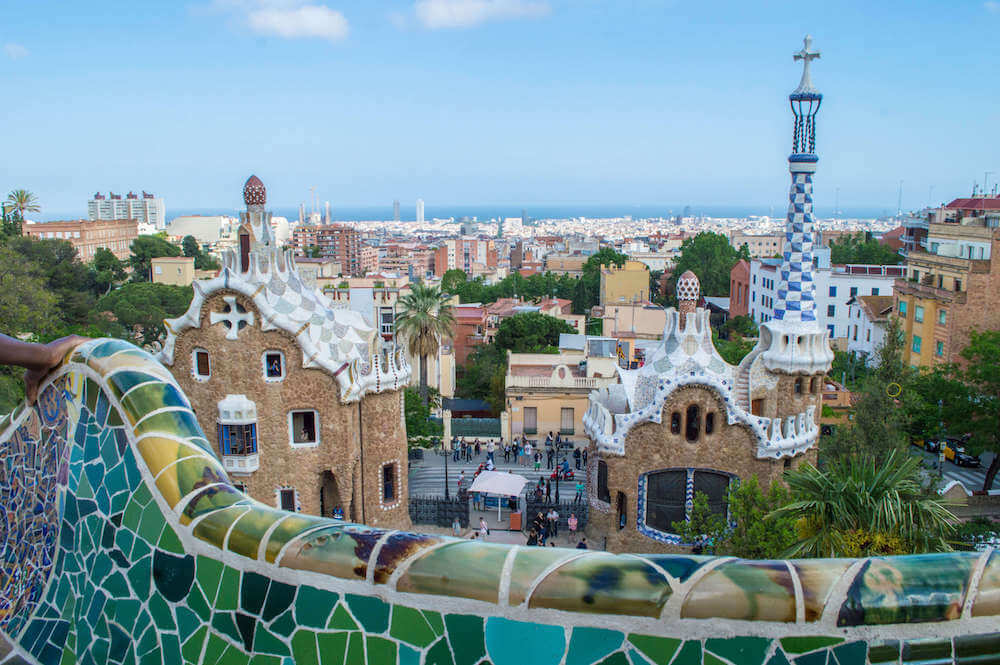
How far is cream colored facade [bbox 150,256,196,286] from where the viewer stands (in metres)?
70.6

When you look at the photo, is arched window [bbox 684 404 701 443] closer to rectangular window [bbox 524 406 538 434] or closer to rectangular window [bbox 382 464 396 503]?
rectangular window [bbox 382 464 396 503]

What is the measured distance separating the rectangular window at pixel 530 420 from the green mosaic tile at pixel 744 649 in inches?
1299

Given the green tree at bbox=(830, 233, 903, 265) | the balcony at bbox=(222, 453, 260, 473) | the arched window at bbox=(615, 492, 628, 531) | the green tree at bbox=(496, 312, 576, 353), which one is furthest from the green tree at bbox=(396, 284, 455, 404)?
the green tree at bbox=(830, 233, 903, 265)

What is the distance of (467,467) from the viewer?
1259 inches

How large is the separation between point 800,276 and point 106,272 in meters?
63.2

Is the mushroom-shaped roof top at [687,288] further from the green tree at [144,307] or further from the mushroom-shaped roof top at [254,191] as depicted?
the green tree at [144,307]

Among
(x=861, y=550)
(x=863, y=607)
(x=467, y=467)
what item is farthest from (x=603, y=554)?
(x=467, y=467)

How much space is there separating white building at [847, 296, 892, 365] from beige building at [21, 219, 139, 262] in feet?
253

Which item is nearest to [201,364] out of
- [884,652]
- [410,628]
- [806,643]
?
[410,628]

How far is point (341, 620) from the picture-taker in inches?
149

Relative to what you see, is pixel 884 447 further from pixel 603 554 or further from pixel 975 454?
pixel 603 554

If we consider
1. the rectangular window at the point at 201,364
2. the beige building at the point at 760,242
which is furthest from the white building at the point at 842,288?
the beige building at the point at 760,242

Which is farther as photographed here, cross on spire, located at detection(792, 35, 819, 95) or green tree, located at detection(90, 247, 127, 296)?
green tree, located at detection(90, 247, 127, 296)

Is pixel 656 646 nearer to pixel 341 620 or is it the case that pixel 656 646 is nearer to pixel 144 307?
pixel 341 620
